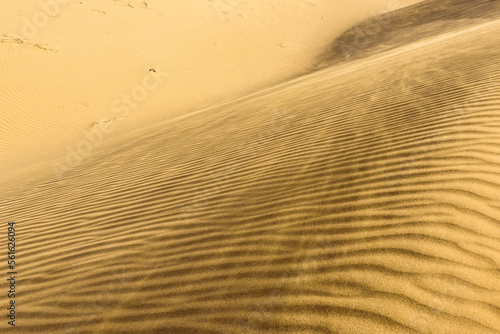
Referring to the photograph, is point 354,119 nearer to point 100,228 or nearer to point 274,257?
point 274,257

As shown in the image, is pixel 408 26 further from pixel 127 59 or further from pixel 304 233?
pixel 304 233

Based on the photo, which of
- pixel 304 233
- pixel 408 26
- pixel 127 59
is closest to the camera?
pixel 304 233

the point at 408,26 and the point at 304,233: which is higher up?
the point at 408,26

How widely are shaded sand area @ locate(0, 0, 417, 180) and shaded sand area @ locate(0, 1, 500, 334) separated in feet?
21.1

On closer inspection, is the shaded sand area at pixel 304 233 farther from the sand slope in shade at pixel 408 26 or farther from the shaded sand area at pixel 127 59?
the sand slope in shade at pixel 408 26

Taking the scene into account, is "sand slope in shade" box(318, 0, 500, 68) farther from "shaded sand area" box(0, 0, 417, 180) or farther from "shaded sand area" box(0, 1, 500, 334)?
"shaded sand area" box(0, 1, 500, 334)

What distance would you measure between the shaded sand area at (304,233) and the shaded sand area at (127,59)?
6.43 metres

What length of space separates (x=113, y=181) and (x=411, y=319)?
4.43 m

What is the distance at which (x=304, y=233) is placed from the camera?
2789 mm

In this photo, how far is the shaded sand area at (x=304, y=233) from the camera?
87.0 inches

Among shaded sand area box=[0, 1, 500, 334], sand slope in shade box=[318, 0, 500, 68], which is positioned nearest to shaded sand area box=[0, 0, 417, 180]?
sand slope in shade box=[318, 0, 500, 68]

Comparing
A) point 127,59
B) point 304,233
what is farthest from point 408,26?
point 304,233

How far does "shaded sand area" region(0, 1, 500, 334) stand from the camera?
7.25 feet

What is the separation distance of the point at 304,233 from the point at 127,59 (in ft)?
49.5
